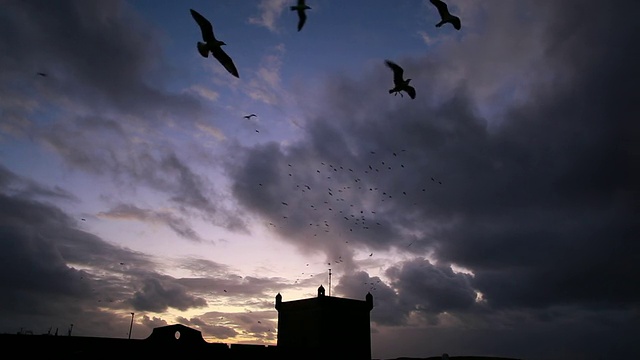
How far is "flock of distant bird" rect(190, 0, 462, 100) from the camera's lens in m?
9.17

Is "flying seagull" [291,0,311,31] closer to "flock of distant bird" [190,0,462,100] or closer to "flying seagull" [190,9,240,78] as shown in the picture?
"flock of distant bird" [190,0,462,100]

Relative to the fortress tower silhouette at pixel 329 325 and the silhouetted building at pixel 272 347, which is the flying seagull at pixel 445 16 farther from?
the fortress tower silhouette at pixel 329 325

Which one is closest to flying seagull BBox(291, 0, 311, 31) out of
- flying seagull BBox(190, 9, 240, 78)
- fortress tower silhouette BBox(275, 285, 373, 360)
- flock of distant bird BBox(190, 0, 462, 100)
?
flock of distant bird BBox(190, 0, 462, 100)

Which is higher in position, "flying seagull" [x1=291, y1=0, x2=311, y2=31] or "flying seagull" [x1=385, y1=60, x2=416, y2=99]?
"flying seagull" [x1=385, y1=60, x2=416, y2=99]

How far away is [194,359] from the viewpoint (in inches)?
1422

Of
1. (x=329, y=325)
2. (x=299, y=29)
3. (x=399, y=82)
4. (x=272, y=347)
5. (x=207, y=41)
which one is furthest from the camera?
(x=329, y=325)

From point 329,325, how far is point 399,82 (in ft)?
142

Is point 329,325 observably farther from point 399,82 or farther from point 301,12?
point 301,12

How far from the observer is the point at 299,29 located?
28.2 ft

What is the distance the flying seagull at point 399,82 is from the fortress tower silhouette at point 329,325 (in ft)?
136

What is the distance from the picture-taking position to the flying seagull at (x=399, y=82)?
15.8 metres

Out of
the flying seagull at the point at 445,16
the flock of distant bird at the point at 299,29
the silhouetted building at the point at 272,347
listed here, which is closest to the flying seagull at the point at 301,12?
the flock of distant bird at the point at 299,29

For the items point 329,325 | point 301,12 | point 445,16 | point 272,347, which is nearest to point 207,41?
point 301,12

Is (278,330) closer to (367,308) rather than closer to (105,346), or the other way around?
(367,308)
